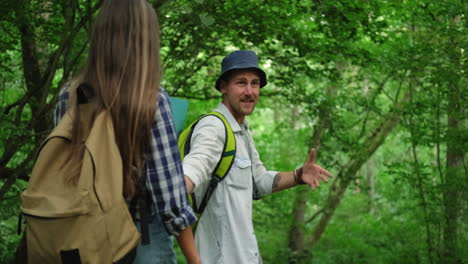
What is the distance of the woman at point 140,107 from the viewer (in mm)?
1915

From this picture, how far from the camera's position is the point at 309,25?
6719mm

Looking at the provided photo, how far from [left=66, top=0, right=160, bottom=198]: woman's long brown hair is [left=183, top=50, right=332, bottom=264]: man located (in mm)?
545

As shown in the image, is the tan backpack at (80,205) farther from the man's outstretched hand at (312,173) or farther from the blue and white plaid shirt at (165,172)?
the man's outstretched hand at (312,173)

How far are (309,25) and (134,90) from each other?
5093 mm

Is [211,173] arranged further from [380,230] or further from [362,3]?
[380,230]

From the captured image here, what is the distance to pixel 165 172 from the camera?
6.61 ft

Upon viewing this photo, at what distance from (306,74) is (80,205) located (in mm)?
5152

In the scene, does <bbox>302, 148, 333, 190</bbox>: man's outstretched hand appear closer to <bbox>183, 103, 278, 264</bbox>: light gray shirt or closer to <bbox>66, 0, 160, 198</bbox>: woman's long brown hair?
<bbox>183, 103, 278, 264</bbox>: light gray shirt

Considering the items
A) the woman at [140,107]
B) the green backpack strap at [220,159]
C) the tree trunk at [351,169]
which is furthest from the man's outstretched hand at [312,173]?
the tree trunk at [351,169]

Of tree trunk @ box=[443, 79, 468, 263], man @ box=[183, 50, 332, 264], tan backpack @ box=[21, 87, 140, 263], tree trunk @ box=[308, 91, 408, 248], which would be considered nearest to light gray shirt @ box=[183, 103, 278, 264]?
man @ box=[183, 50, 332, 264]

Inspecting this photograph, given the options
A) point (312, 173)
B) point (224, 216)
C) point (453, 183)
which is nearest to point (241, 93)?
point (312, 173)

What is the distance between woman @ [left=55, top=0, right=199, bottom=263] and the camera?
1.92 meters

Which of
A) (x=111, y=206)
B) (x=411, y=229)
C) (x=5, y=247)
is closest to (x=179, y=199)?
(x=111, y=206)

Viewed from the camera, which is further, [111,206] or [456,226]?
[456,226]
